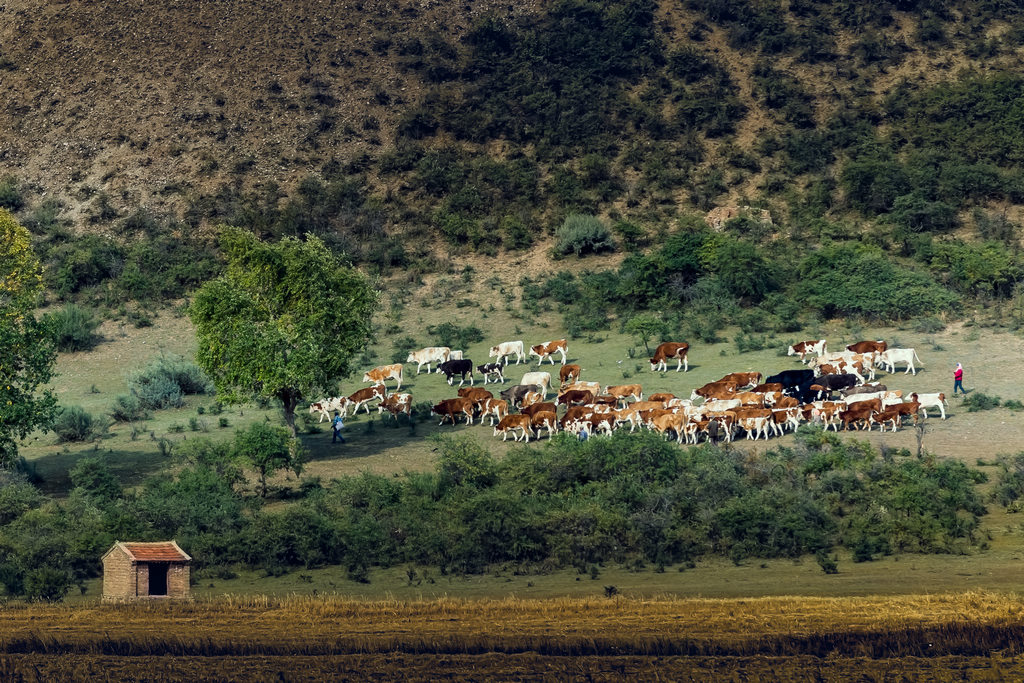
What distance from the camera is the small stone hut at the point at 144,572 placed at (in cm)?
2462

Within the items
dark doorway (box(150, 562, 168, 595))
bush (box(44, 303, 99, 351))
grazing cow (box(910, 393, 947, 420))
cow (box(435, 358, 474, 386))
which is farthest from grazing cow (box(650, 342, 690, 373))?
dark doorway (box(150, 562, 168, 595))

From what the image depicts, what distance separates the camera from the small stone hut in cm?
2462

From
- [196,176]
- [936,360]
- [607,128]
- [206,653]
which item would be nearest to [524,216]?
[607,128]

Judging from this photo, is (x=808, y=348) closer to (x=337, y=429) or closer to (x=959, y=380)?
(x=959, y=380)

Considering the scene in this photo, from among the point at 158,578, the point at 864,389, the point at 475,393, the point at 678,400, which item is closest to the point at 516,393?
the point at 475,393

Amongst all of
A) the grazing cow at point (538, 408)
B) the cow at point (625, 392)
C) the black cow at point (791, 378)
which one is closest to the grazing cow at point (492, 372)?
the cow at point (625, 392)

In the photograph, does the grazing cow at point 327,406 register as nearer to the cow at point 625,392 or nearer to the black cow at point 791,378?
the cow at point 625,392

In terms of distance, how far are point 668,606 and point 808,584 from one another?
2.98 metres

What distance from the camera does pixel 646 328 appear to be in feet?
159

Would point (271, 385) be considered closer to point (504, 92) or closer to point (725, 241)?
point (725, 241)

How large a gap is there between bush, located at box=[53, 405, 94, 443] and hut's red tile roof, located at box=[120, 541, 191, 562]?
14.1m

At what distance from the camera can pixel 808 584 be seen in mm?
24953

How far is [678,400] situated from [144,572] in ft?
57.1

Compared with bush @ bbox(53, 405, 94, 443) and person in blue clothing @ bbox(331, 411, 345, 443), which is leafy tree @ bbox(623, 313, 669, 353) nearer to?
person in blue clothing @ bbox(331, 411, 345, 443)
